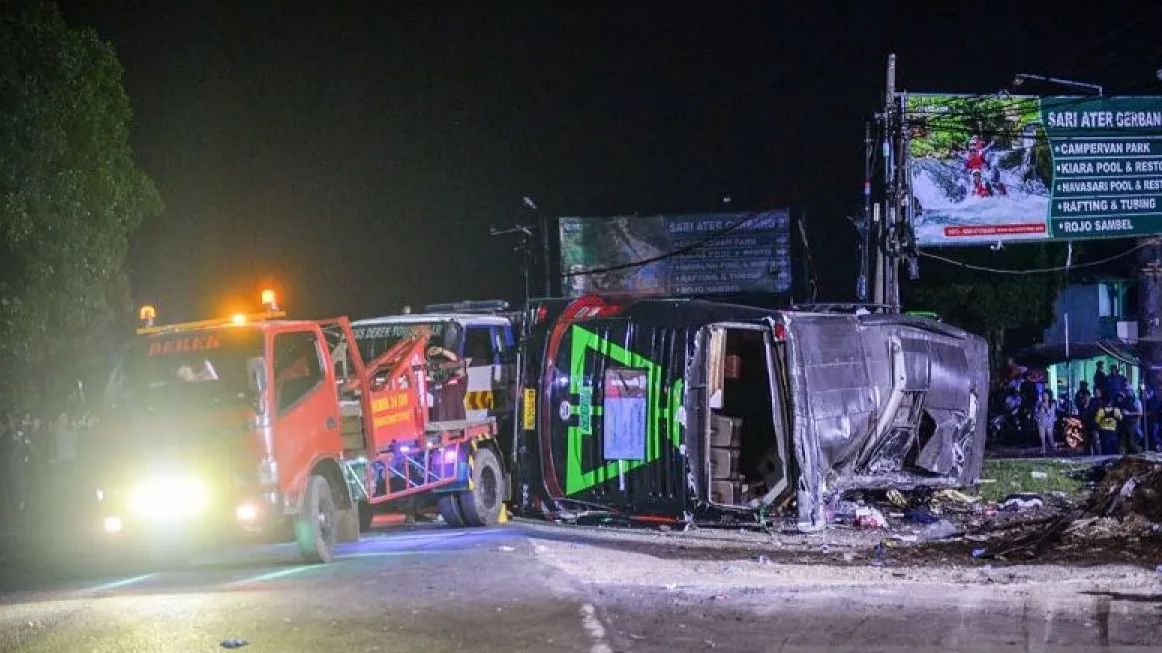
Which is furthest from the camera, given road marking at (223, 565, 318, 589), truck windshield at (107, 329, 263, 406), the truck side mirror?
truck windshield at (107, 329, 263, 406)

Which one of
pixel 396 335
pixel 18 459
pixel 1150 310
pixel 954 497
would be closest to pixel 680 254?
pixel 1150 310

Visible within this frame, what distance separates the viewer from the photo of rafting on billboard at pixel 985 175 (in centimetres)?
2402

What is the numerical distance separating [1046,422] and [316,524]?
1767 centimetres

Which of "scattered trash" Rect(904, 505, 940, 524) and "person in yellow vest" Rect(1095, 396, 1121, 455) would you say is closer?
"scattered trash" Rect(904, 505, 940, 524)

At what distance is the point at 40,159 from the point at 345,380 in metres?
8.10

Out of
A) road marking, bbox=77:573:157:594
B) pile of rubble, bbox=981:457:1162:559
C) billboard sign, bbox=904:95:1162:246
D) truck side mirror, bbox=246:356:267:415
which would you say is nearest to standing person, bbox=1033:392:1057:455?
billboard sign, bbox=904:95:1162:246

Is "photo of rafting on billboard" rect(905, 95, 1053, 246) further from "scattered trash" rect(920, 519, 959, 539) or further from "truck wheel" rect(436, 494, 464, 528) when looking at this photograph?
"truck wheel" rect(436, 494, 464, 528)

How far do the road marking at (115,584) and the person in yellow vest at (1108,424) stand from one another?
17514 millimetres

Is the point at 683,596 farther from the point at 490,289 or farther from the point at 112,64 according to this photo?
the point at 490,289

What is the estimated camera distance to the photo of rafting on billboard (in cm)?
2402

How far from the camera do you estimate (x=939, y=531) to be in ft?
46.9

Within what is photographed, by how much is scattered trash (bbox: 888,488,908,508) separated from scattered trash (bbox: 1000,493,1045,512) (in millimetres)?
1275

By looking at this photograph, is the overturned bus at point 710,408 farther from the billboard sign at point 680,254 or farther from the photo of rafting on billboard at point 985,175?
the billboard sign at point 680,254

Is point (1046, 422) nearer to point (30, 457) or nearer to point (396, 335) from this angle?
point (396, 335)
